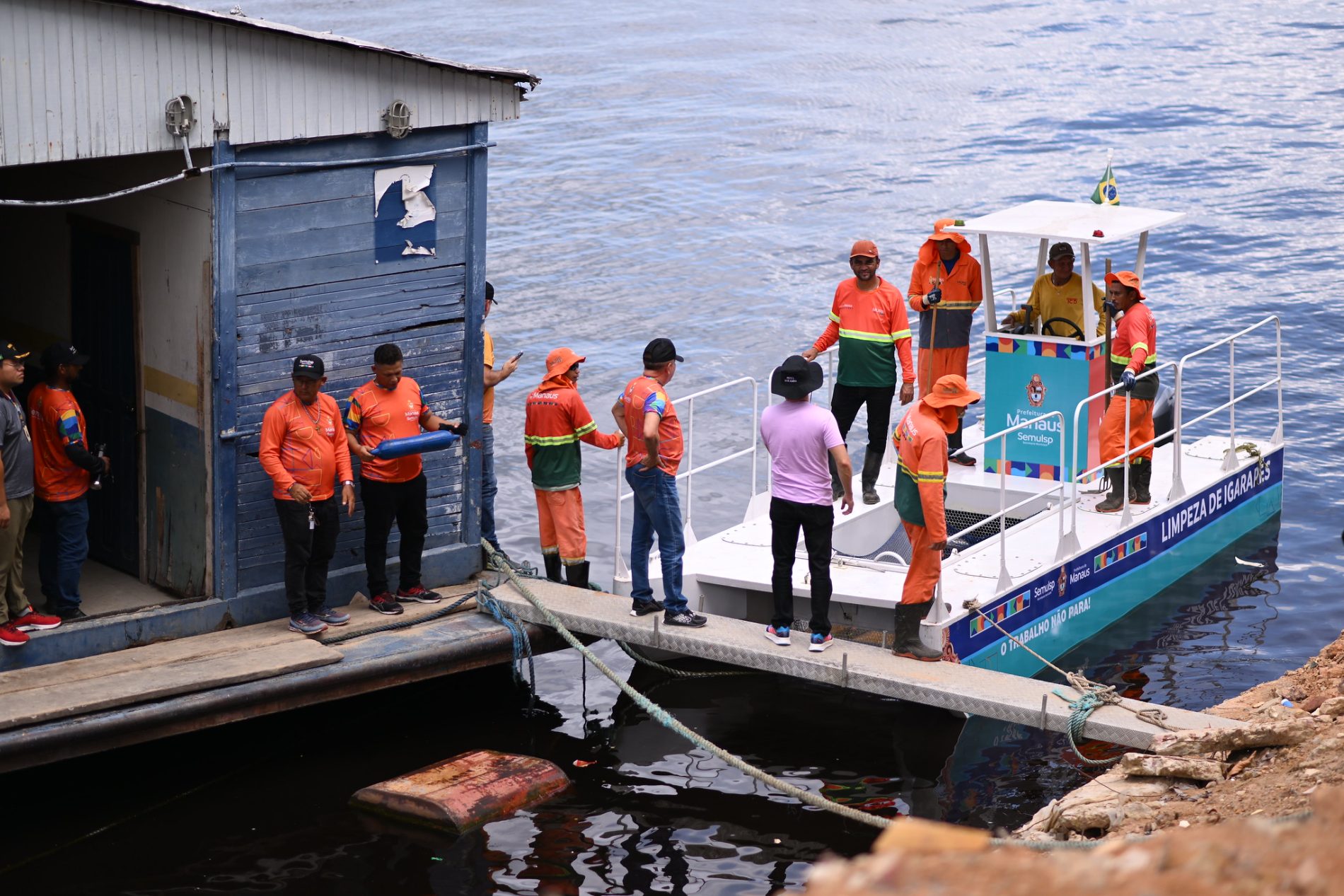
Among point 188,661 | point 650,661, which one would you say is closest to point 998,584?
point 650,661

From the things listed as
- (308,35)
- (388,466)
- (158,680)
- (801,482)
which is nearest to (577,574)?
(388,466)

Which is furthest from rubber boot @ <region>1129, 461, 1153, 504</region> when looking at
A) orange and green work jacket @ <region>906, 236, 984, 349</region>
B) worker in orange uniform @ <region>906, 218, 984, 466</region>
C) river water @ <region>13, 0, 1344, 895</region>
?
orange and green work jacket @ <region>906, 236, 984, 349</region>

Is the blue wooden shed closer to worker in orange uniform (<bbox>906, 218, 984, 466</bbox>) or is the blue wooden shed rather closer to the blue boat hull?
the blue boat hull

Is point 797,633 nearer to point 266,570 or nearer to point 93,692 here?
point 266,570

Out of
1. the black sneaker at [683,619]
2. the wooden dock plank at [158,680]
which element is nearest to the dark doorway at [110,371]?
the wooden dock plank at [158,680]

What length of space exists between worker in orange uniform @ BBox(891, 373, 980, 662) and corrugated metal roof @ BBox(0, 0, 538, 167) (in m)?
3.37

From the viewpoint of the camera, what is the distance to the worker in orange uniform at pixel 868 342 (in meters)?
11.9

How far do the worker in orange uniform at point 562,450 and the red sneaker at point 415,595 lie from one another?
38.4 inches

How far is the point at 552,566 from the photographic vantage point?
38.2 feet

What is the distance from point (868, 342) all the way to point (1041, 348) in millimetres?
1806

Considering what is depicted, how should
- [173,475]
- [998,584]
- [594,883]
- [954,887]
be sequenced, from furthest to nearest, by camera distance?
[998,584]
[173,475]
[594,883]
[954,887]

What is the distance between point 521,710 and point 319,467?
97.8 inches

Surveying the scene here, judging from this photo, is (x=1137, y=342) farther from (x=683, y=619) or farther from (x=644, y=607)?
(x=644, y=607)

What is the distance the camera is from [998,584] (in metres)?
11.1
